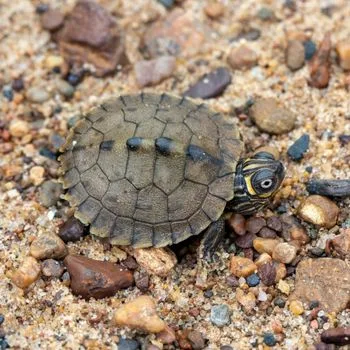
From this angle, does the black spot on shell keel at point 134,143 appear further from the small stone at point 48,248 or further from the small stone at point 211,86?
the small stone at point 211,86

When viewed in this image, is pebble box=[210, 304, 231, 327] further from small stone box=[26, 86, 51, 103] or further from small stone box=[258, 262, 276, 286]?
small stone box=[26, 86, 51, 103]

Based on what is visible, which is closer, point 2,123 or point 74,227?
point 74,227

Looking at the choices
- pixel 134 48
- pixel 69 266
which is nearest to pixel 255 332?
pixel 69 266

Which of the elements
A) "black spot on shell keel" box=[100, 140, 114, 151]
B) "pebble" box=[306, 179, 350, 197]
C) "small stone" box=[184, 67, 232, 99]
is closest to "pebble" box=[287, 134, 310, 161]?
"pebble" box=[306, 179, 350, 197]

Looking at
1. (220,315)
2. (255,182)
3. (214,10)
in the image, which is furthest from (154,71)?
(220,315)

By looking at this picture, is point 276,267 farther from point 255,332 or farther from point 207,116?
point 207,116

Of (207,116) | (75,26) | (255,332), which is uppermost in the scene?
(75,26)
